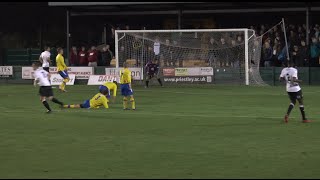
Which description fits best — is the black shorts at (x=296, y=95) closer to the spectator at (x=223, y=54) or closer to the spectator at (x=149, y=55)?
the spectator at (x=223, y=54)

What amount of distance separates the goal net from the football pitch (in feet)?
31.4

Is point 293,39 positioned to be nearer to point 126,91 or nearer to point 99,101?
point 126,91

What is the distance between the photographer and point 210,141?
1402cm

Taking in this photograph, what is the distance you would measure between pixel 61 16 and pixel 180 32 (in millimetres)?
12841

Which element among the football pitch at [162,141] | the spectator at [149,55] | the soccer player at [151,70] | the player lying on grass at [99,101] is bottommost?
the football pitch at [162,141]

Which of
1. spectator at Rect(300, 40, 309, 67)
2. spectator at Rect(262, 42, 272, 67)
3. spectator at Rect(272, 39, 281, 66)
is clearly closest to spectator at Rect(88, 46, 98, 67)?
spectator at Rect(262, 42, 272, 67)

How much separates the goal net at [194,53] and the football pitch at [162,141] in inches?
377

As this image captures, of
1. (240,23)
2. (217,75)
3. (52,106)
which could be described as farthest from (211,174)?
(240,23)

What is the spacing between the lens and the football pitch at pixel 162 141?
10820 millimetres

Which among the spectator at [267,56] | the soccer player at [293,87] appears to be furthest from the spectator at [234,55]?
the soccer player at [293,87]

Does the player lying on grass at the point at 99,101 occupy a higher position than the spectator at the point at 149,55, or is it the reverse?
the spectator at the point at 149,55

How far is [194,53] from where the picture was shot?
34.6m

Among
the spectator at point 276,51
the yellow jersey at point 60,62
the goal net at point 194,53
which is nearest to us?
the yellow jersey at point 60,62

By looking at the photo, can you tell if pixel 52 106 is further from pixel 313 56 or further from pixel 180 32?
pixel 313 56
